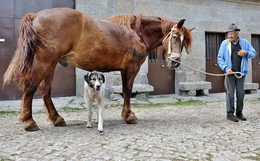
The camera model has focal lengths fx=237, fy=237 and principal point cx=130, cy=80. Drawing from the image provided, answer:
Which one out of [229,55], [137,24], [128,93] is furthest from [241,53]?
[128,93]

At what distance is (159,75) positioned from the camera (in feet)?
27.3

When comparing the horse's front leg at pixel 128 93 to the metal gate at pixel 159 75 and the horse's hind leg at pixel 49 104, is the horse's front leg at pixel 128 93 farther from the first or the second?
the metal gate at pixel 159 75

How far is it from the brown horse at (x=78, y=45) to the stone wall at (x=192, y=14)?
3168 millimetres

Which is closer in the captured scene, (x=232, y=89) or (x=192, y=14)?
(x=232, y=89)

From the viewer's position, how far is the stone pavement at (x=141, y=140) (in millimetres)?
2611

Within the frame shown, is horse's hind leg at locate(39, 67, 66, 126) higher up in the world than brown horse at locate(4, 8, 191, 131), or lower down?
lower down

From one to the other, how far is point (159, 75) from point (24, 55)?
558 centimetres

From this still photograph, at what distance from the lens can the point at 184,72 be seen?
331 inches

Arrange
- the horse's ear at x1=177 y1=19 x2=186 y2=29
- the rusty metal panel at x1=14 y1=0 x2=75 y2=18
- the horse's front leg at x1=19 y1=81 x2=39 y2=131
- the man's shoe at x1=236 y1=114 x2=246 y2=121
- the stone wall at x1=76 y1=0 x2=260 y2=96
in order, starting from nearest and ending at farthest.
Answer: the horse's front leg at x1=19 y1=81 x2=39 y2=131 < the horse's ear at x1=177 y1=19 x2=186 y2=29 < the man's shoe at x1=236 y1=114 x2=246 y2=121 < the rusty metal panel at x1=14 y1=0 x2=75 y2=18 < the stone wall at x1=76 y1=0 x2=260 y2=96

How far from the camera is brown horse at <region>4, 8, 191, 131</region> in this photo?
3.43 metres

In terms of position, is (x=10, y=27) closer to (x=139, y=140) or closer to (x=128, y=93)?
(x=128, y=93)

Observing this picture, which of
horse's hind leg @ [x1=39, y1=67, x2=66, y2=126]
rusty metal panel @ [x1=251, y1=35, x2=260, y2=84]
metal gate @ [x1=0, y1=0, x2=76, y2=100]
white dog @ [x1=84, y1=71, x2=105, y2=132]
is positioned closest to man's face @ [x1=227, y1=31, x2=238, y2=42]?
white dog @ [x1=84, y1=71, x2=105, y2=132]

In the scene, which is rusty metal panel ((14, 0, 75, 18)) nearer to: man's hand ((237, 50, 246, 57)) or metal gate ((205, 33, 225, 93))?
man's hand ((237, 50, 246, 57))

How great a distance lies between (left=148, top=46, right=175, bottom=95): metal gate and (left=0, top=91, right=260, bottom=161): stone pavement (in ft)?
11.0
